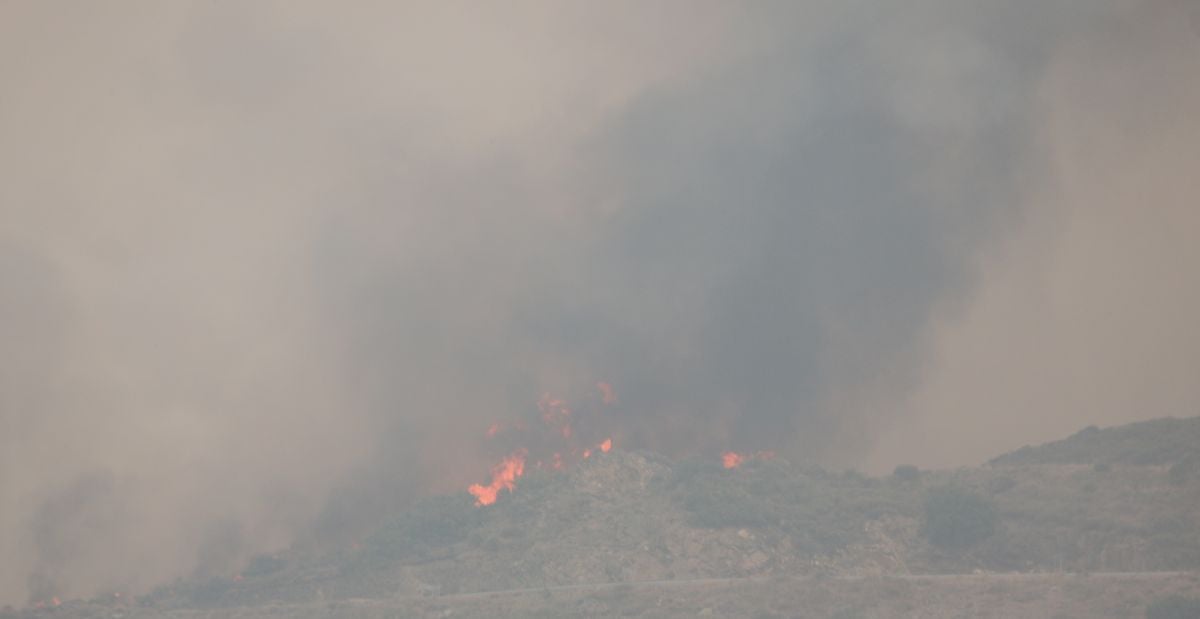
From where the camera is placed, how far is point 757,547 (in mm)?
83625

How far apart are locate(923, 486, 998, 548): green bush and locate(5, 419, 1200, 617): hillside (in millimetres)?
138

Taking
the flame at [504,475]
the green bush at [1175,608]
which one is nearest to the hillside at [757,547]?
the flame at [504,475]

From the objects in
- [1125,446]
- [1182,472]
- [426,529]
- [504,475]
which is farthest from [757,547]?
[1125,446]

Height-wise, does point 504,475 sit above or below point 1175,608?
above

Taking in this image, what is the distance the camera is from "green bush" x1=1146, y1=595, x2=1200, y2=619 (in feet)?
204

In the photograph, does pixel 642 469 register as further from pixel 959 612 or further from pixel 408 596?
pixel 959 612

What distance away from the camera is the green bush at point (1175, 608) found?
6209cm

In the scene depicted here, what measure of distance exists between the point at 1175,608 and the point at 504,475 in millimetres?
52156

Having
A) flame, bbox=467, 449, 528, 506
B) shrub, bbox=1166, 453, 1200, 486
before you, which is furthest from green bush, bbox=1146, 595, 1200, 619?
flame, bbox=467, 449, 528, 506

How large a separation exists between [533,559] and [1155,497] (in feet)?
137

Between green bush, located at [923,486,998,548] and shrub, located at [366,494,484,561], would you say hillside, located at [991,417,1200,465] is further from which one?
shrub, located at [366,494,484,561]

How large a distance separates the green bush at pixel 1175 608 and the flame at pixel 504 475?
49.8m

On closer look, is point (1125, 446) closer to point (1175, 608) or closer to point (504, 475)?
point (1175, 608)

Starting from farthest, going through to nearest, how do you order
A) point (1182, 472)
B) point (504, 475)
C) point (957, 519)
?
point (504, 475) < point (1182, 472) < point (957, 519)
